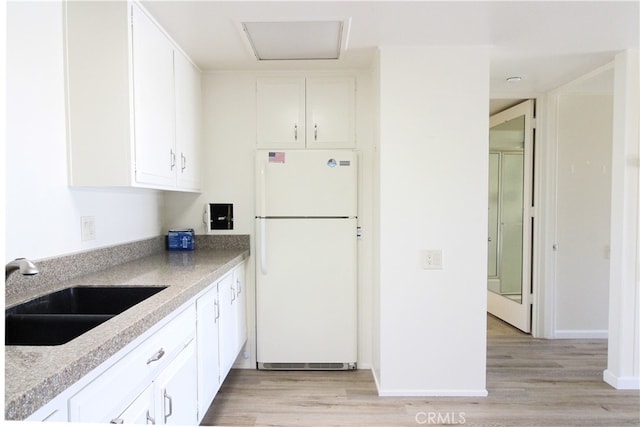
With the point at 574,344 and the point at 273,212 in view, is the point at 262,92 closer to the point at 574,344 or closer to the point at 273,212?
the point at 273,212

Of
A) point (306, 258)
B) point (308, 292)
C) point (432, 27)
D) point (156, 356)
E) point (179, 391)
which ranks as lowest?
point (179, 391)

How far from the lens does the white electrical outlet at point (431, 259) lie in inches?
94.2

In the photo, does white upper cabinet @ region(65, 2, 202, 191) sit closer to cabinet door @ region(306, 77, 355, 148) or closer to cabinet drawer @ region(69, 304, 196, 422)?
cabinet drawer @ region(69, 304, 196, 422)

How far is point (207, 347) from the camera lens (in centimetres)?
193

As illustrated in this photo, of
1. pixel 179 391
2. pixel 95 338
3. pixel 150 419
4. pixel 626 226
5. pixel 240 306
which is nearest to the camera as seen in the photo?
pixel 95 338

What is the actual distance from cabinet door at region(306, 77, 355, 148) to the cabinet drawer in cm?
172

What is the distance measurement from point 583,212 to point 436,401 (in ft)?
7.78

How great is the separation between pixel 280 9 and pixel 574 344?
12.1 feet

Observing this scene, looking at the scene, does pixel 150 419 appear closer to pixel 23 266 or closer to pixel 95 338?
pixel 95 338

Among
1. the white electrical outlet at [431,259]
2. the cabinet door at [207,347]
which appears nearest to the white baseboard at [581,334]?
the white electrical outlet at [431,259]

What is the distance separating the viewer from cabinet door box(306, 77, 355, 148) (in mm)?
2797

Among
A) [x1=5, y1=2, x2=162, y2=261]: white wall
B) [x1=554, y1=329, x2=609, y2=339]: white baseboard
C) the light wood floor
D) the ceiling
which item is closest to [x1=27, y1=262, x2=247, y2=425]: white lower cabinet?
the light wood floor

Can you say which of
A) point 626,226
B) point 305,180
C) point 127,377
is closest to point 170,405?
point 127,377

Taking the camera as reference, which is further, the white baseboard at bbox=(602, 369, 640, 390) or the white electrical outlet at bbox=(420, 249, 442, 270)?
the white baseboard at bbox=(602, 369, 640, 390)
